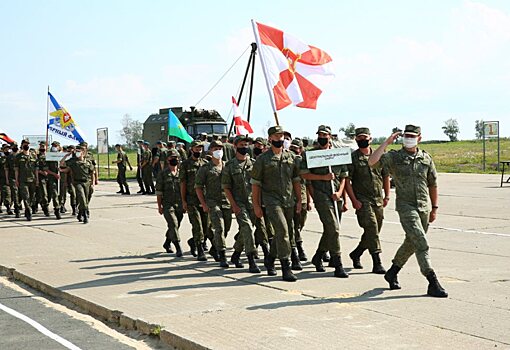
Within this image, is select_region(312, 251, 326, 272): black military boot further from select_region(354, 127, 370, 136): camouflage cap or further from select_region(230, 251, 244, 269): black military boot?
select_region(354, 127, 370, 136): camouflage cap

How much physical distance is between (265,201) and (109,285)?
7.57 feet

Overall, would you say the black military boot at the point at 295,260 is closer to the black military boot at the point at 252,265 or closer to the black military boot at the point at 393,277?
the black military boot at the point at 252,265

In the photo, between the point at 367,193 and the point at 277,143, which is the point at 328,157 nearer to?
the point at 277,143

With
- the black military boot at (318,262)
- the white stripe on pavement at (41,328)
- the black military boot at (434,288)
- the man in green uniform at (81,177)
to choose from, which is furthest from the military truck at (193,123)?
the black military boot at (434,288)

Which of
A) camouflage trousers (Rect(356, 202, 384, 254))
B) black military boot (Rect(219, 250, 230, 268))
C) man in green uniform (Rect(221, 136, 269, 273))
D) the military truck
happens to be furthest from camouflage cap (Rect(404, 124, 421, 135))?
the military truck

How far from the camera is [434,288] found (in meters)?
9.20

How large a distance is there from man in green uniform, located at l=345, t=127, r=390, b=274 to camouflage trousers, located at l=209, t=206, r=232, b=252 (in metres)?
2.03

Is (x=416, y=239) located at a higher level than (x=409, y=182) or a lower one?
lower

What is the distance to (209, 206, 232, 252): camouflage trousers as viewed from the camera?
12.2m

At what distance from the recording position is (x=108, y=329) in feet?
28.9

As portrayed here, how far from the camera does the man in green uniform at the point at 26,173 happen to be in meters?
21.2

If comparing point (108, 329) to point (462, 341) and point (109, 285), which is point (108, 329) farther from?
point (462, 341)

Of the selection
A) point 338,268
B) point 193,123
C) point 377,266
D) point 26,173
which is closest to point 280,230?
point 338,268

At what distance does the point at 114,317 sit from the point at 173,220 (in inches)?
183
